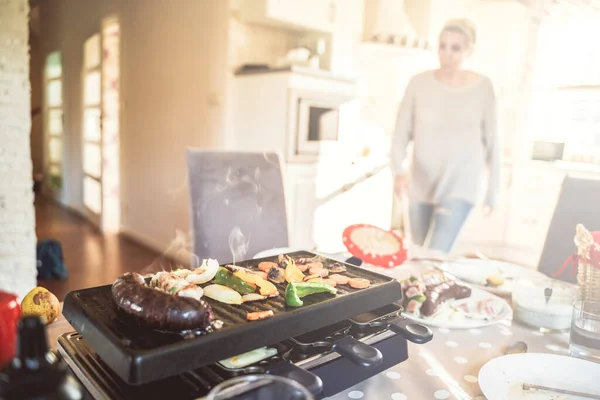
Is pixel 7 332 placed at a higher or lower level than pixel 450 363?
higher

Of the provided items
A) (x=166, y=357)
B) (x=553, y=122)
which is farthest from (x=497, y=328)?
(x=553, y=122)

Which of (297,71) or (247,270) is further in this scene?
(297,71)

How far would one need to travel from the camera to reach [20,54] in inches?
82.2

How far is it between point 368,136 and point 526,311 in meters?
1.72

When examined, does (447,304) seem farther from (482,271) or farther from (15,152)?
(15,152)

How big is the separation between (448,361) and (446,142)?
1518 mm

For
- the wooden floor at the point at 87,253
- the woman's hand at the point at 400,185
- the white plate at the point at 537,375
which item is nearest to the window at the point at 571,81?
the woman's hand at the point at 400,185

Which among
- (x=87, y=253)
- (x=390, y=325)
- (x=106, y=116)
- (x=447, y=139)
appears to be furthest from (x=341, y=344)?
(x=106, y=116)

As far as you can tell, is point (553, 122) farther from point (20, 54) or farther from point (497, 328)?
point (20, 54)

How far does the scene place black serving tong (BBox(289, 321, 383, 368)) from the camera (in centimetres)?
55

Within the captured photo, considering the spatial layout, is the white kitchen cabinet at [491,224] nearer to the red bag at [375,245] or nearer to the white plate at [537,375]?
the red bag at [375,245]

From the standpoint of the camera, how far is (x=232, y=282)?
679mm

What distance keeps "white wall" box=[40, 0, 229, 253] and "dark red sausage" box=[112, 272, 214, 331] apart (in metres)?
2.50

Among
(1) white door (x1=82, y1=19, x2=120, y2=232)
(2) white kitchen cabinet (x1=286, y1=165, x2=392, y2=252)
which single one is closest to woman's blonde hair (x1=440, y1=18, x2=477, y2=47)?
(2) white kitchen cabinet (x1=286, y1=165, x2=392, y2=252)
